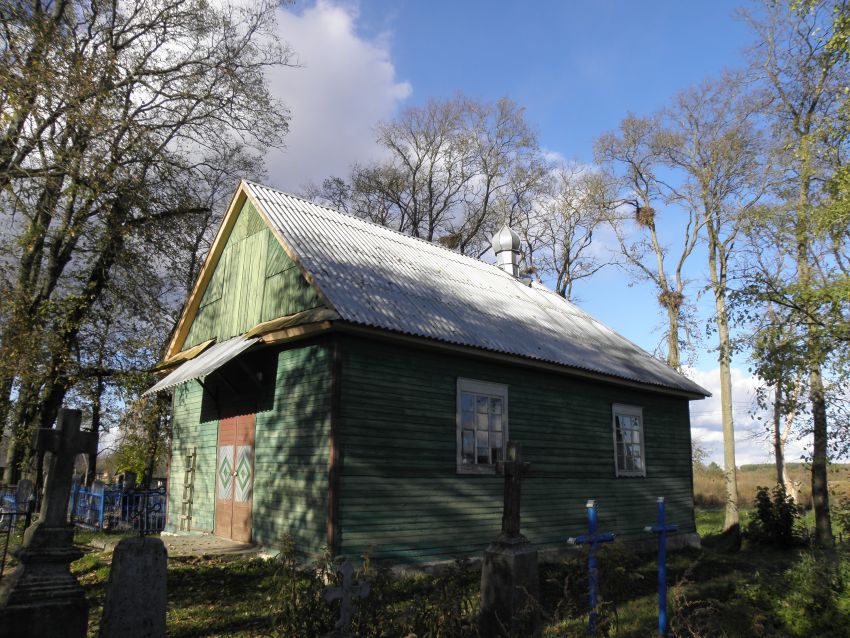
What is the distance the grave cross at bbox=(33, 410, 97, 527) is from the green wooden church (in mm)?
3745

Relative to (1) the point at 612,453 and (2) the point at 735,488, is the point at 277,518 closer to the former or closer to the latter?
(1) the point at 612,453

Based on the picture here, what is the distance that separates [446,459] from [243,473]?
3.72 meters

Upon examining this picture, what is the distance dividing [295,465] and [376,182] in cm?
2304

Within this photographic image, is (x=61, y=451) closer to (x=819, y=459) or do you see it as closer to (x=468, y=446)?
(x=468, y=446)

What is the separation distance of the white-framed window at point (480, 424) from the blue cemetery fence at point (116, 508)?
863 centimetres

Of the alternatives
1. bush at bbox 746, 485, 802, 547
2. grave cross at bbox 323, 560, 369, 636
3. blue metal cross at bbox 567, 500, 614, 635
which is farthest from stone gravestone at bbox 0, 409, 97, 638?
bush at bbox 746, 485, 802, 547

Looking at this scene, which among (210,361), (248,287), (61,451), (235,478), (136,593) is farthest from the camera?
(248,287)

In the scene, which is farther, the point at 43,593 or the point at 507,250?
the point at 507,250

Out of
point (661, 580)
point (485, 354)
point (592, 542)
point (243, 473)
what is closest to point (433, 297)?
point (485, 354)

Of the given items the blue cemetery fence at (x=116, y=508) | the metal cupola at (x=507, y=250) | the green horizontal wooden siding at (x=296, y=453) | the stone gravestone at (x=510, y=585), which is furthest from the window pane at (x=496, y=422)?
the blue cemetery fence at (x=116, y=508)

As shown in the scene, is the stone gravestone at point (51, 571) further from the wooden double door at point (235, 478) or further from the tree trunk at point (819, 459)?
the tree trunk at point (819, 459)

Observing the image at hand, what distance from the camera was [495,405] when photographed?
11.3 metres

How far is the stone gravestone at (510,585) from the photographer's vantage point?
500cm

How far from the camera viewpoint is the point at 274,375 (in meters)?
10.8
